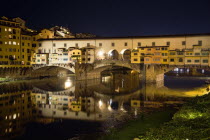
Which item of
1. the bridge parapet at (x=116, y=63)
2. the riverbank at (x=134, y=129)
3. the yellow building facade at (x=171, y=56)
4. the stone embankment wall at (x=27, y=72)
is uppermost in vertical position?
the yellow building facade at (x=171, y=56)

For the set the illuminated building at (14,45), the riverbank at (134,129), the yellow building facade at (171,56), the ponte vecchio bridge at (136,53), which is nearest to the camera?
the riverbank at (134,129)

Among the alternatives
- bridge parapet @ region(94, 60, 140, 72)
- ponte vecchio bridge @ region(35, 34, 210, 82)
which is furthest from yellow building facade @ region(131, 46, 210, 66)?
bridge parapet @ region(94, 60, 140, 72)

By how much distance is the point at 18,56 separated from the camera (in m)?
60.7

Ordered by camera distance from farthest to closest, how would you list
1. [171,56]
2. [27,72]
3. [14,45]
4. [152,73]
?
[27,72]
[14,45]
[171,56]
[152,73]

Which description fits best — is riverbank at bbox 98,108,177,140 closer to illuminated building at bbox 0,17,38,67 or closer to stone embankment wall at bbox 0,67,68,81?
stone embankment wall at bbox 0,67,68,81

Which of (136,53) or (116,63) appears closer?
(136,53)

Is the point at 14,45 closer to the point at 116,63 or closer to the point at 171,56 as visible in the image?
→ the point at 116,63

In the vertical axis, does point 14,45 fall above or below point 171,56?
above

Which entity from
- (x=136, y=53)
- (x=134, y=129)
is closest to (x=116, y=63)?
(x=136, y=53)

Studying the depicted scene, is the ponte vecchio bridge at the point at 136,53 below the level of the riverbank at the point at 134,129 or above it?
above

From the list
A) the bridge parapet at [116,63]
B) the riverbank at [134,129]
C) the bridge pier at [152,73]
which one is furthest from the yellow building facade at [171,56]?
the riverbank at [134,129]

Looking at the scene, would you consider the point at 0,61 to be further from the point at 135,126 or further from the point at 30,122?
the point at 135,126

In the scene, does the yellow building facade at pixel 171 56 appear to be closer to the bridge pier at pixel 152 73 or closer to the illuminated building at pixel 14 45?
the bridge pier at pixel 152 73

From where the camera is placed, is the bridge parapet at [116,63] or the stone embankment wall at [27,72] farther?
the stone embankment wall at [27,72]
